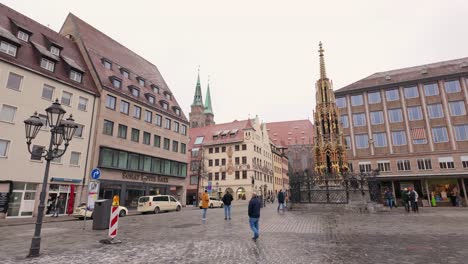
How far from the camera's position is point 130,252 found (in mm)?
7492

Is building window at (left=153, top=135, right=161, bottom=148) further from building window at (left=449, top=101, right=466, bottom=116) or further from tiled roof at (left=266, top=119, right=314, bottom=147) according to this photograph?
tiled roof at (left=266, top=119, right=314, bottom=147)

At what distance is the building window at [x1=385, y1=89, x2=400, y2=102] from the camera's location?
40.0 meters

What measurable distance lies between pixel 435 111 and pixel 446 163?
7309 mm

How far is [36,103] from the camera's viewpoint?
2275cm

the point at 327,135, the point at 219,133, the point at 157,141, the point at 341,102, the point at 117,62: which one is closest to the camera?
the point at 327,135

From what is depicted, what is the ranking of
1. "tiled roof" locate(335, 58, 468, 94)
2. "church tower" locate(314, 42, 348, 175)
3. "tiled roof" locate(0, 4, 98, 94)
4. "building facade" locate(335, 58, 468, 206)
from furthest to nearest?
"tiled roof" locate(335, 58, 468, 94) < "building facade" locate(335, 58, 468, 206) < "church tower" locate(314, 42, 348, 175) < "tiled roof" locate(0, 4, 98, 94)

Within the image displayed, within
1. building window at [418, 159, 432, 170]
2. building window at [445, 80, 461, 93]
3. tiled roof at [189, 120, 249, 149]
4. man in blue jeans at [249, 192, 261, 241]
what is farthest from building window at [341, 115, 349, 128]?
man in blue jeans at [249, 192, 261, 241]

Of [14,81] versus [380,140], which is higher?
[14,81]

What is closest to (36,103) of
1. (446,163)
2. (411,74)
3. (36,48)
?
(36,48)

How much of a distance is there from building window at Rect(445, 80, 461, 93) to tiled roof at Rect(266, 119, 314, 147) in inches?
1960

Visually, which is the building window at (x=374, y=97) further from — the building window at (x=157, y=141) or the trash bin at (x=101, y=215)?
the trash bin at (x=101, y=215)

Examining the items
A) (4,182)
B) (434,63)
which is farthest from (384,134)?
(4,182)

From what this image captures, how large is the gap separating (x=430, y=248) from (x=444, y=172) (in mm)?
34592

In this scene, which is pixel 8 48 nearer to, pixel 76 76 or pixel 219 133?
pixel 76 76
